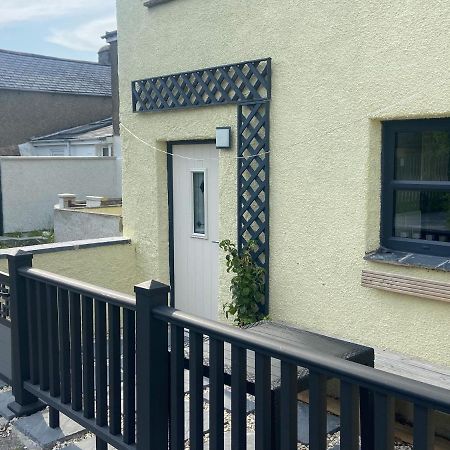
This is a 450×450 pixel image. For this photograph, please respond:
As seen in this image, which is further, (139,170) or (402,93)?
(139,170)

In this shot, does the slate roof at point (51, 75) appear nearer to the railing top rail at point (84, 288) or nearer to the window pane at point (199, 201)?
the window pane at point (199, 201)

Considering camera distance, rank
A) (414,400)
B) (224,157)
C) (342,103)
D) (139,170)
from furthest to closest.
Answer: (139,170) → (224,157) → (342,103) → (414,400)

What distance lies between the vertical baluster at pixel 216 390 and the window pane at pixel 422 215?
2664 mm

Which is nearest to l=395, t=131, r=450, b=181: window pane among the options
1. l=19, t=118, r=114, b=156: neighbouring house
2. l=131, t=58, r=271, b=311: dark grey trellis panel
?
l=131, t=58, r=271, b=311: dark grey trellis panel

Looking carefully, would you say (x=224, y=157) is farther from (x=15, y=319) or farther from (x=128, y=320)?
(x=128, y=320)

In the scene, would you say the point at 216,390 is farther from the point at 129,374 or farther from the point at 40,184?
the point at 40,184

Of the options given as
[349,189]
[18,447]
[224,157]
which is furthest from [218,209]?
[18,447]

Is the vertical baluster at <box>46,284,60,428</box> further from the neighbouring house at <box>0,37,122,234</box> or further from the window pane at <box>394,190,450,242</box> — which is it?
the neighbouring house at <box>0,37,122,234</box>

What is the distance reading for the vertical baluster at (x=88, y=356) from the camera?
3.03 m

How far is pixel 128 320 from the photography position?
272 cm

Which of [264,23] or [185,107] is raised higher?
[264,23]

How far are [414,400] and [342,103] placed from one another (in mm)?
3371

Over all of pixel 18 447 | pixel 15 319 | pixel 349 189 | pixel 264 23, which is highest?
pixel 264 23

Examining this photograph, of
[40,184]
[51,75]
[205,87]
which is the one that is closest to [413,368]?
[205,87]
